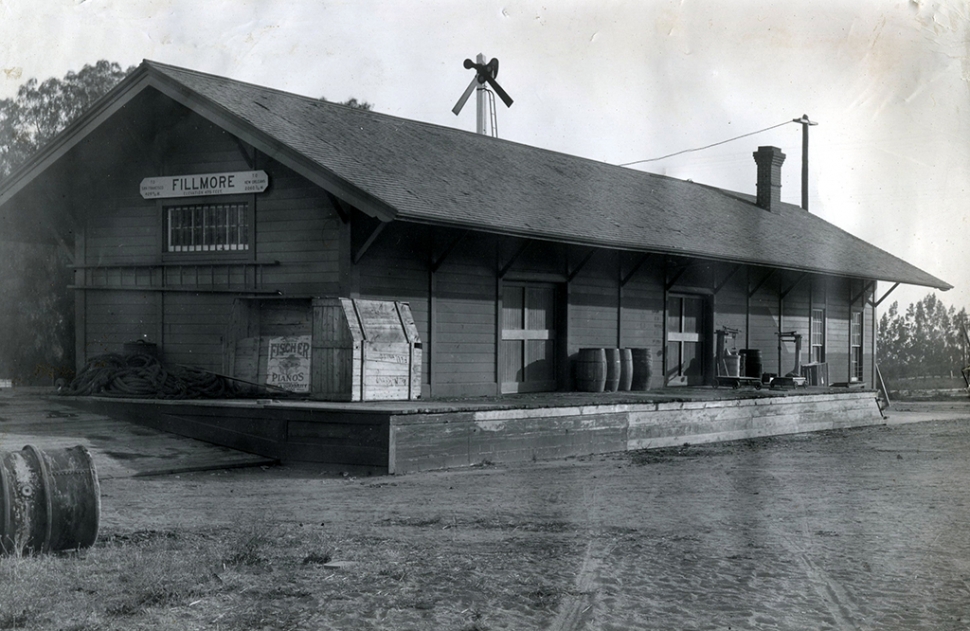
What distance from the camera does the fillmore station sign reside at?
1406 cm

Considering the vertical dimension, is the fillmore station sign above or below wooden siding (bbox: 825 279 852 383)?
above

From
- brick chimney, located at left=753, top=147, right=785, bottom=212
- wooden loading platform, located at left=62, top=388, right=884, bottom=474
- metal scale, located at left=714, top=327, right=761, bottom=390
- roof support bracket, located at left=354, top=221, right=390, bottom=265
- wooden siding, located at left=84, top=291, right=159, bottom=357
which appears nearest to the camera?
wooden loading platform, located at left=62, top=388, right=884, bottom=474

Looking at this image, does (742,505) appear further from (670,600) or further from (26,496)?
(26,496)

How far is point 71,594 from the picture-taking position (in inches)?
223

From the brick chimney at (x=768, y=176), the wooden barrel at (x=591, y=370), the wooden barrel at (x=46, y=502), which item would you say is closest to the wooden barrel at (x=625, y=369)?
the wooden barrel at (x=591, y=370)

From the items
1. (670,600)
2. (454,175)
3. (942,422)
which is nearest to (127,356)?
(454,175)

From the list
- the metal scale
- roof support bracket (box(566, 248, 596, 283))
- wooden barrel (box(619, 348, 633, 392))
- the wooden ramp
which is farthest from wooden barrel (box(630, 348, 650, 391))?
the wooden ramp

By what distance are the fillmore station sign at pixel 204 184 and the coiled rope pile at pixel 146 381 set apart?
2421mm

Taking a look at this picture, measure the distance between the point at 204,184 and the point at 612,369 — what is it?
24.0 feet

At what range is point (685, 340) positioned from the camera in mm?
20109

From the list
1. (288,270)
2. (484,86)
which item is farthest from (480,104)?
(288,270)

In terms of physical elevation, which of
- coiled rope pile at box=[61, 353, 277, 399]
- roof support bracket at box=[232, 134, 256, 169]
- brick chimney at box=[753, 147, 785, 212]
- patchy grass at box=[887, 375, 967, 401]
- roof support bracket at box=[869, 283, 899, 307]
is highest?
brick chimney at box=[753, 147, 785, 212]

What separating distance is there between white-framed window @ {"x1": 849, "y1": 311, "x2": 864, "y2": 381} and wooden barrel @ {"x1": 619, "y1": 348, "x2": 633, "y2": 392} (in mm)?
10098

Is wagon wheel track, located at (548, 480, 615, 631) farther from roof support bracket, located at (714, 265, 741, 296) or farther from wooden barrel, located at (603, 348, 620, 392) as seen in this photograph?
roof support bracket, located at (714, 265, 741, 296)
